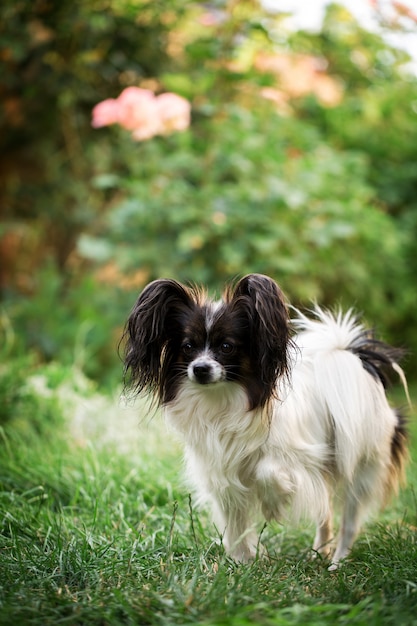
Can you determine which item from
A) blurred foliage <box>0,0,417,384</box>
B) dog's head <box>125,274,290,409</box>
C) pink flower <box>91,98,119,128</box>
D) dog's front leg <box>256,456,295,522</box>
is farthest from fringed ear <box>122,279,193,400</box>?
pink flower <box>91,98,119,128</box>

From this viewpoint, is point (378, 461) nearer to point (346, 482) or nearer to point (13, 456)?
point (346, 482)

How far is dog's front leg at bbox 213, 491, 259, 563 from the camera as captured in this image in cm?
314

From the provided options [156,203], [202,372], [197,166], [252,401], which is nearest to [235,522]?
[252,401]

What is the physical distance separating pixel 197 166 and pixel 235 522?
12.4ft

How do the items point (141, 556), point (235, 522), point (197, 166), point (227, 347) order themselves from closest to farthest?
point (141, 556), point (227, 347), point (235, 522), point (197, 166)

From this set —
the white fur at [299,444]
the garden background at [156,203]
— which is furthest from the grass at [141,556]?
the white fur at [299,444]

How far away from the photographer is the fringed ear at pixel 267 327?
2848 mm

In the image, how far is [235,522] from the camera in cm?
322

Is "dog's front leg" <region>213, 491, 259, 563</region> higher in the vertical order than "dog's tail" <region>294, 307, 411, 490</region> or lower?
lower

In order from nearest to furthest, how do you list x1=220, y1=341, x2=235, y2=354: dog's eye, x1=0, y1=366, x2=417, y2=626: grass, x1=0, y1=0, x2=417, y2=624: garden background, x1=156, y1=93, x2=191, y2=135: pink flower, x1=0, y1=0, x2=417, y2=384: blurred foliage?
x1=0, y1=366, x2=417, y2=626: grass → x1=220, y1=341, x2=235, y2=354: dog's eye → x1=0, y1=0, x2=417, y2=624: garden background → x1=156, y1=93, x2=191, y2=135: pink flower → x1=0, y1=0, x2=417, y2=384: blurred foliage

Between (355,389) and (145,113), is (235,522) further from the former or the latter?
(145,113)

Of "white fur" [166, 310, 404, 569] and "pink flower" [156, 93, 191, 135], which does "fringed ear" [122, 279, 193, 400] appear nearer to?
"white fur" [166, 310, 404, 569]

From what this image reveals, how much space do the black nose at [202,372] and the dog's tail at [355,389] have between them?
63 centimetres

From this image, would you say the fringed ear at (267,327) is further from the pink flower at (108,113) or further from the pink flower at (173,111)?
the pink flower at (108,113)
